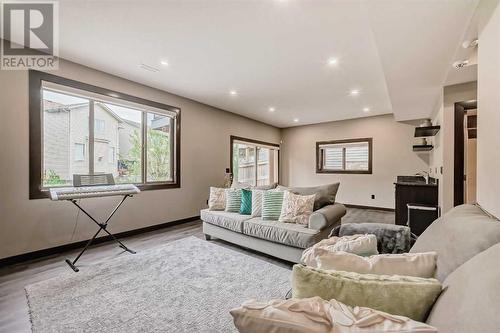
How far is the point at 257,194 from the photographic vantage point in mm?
3498

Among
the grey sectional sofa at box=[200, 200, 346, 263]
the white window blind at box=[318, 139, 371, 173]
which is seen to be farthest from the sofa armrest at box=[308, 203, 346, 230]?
the white window blind at box=[318, 139, 371, 173]

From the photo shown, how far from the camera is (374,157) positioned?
254 inches

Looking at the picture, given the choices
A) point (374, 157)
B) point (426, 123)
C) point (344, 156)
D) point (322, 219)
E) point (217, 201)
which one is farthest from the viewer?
point (344, 156)

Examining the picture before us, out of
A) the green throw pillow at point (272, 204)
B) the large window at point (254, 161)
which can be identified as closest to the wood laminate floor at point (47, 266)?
the green throw pillow at point (272, 204)

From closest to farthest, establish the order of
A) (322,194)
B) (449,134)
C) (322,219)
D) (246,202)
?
(322,219) < (322,194) < (449,134) < (246,202)

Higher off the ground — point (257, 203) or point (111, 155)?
point (111, 155)

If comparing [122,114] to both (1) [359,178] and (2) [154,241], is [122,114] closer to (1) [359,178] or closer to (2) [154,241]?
(2) [154,241]

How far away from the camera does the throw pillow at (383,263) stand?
90cm

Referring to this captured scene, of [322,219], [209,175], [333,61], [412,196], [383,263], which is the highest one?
[333,61]

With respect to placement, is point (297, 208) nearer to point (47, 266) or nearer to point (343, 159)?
point (47, 266)

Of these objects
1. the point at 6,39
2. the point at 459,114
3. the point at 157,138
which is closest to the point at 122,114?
the point at 157,138

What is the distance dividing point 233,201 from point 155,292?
5.81 ft

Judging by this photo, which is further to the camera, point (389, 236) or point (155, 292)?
point (155, 292)
